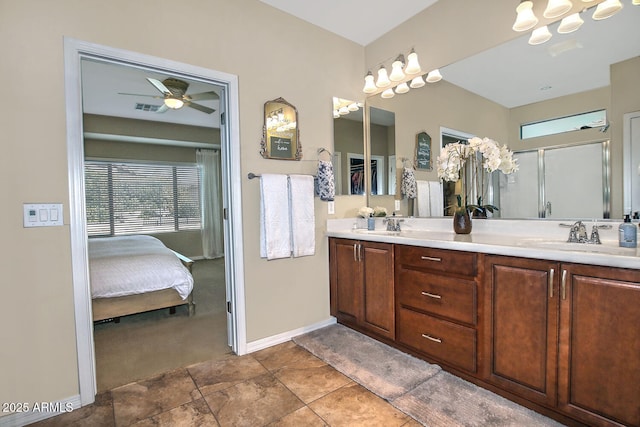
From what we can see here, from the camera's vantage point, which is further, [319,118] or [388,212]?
[388,212]

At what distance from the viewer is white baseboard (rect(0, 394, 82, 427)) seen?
1631 millimetres

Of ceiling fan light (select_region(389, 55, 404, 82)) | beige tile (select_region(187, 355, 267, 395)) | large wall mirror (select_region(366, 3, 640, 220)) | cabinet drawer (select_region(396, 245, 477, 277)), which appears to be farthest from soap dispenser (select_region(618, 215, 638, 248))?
beige tile (select_region(187, 355, 267, 395))

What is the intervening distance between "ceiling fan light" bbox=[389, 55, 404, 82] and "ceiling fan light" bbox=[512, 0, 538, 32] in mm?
951

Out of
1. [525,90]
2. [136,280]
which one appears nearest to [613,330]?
[525,90]

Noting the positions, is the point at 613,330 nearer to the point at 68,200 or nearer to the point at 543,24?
the point at 543,24

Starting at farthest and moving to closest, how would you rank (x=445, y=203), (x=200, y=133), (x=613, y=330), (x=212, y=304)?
1. (x=200, y=133)
2. (x=212, y=304)
3. (x=445, y=203)
4. (x=613, y=330)

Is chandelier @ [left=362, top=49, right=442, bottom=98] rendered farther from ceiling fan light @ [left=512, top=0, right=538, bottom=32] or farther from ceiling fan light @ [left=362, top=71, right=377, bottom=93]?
ceiling fan light @ [left=512, top=0, right=538, bottom=32]

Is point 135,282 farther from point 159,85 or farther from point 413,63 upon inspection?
point 413,63

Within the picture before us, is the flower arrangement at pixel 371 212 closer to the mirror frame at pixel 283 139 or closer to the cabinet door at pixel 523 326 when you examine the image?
the mirror frame at pixel 283 139

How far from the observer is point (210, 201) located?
22.1ft

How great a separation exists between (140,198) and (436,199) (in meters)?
5.65

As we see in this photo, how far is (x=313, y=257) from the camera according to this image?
2.83 meters

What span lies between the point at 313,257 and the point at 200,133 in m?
4.39

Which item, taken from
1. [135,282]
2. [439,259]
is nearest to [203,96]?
[135,282]
